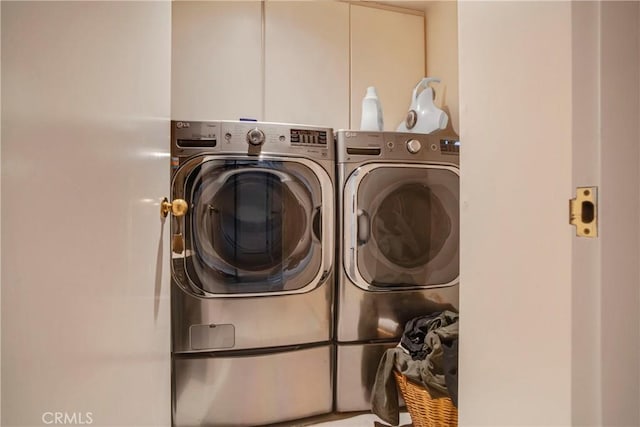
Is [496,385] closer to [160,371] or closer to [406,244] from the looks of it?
[160,371]

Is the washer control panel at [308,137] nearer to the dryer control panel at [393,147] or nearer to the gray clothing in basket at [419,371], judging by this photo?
the dryer control panel at [393,147]

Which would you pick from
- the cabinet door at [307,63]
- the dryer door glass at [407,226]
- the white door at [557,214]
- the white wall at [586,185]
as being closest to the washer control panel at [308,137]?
the dryer door glass at [407,226]

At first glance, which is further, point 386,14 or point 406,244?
point 386,14

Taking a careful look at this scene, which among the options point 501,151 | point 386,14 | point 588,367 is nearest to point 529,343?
point 588,367

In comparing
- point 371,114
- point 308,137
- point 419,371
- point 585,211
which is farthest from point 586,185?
point 371,114

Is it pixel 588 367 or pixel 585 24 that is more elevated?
pixel 585 24

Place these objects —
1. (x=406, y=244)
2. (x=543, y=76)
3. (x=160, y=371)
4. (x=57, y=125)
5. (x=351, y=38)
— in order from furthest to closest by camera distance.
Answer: (x=351, y=38)
(x=406, y=244)
(x=160, y=371)
(x=543, y=76)
(x=57, y=125)

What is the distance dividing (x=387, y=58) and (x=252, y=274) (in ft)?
5.10

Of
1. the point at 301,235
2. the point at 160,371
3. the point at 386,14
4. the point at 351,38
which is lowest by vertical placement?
the point at 160,371

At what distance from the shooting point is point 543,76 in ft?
1.45

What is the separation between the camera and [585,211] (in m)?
0.39

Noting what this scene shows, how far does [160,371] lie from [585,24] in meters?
0.93

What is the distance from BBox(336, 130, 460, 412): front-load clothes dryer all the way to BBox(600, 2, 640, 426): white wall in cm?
104

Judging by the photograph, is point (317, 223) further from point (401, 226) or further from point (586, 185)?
point (586, 185)
